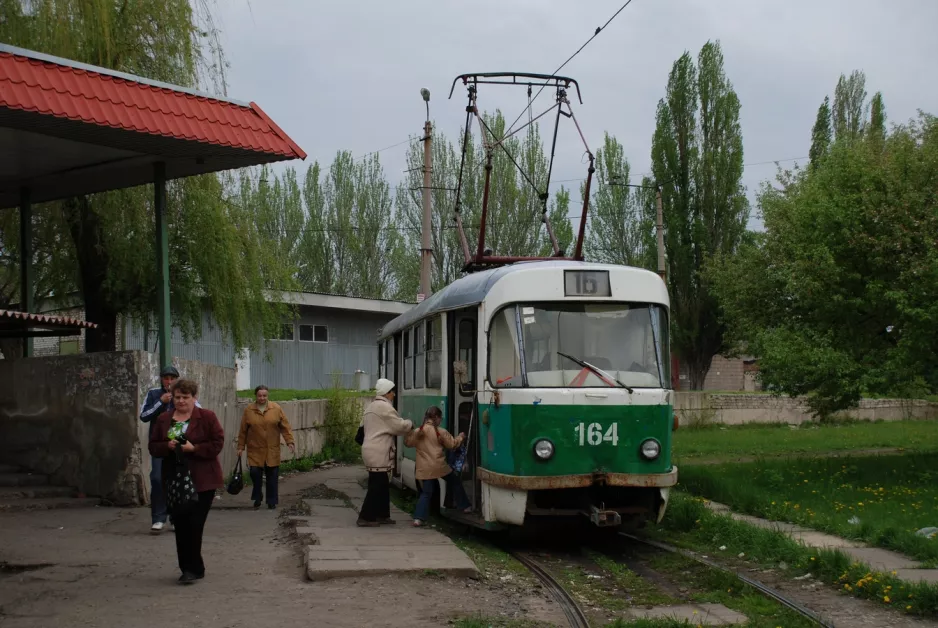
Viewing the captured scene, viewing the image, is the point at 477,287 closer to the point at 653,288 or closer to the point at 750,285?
the point at 653,288

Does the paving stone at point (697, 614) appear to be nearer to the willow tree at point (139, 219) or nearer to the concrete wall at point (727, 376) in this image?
the willow tree at point (139, 219)

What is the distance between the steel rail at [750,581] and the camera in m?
7.35

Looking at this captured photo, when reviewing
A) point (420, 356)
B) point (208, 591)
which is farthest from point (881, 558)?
point (420, 356)

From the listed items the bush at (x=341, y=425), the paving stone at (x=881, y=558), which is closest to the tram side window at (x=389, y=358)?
the bush at (x=341, y=425)

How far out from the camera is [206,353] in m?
31.2

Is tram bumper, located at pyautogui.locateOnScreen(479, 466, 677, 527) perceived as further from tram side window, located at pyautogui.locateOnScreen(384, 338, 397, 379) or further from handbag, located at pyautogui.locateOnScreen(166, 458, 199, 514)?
tram side window, located at pyautogui.locateOnScreen(384, 338, 397, 379)

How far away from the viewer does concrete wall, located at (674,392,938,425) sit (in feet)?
112

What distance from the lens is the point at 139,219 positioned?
57.3 ft

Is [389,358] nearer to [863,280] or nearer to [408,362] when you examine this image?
[408,362]

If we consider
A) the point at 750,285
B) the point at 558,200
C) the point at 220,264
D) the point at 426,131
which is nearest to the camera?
the point at 220,264

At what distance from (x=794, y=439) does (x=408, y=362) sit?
16319 mm

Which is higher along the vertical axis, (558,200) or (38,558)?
(558,200)

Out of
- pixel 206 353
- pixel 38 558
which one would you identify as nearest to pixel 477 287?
pixel 38 558

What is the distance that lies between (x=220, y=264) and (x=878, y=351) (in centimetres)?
1077
